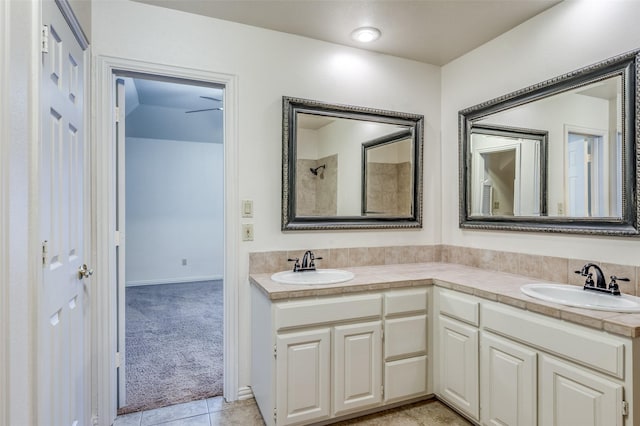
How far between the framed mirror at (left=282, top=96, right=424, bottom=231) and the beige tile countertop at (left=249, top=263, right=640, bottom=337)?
1.31ft

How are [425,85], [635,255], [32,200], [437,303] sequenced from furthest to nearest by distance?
[425,85] → [437,303] → [635,255] → [32,200]

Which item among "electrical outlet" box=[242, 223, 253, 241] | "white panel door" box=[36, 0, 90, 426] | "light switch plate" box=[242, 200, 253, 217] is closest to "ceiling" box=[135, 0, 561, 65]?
"white panel door" box=[36, 0, 90, 426]

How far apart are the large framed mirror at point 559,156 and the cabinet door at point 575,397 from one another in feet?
2.48

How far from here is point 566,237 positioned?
6.63ft

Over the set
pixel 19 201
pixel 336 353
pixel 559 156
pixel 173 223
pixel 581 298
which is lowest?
pixel 336 353

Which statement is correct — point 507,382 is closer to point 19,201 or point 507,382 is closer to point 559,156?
point 559,156

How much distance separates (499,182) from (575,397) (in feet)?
4.54

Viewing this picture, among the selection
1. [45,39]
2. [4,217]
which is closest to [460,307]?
[4,217]

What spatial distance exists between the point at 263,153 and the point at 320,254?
792 millimetres

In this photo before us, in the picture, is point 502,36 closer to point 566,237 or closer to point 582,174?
point 582,174

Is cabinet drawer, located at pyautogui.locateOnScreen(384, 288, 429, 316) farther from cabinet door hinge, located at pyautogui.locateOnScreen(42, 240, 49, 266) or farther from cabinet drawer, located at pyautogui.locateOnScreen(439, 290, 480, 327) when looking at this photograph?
cabinet door hinge, located at pyautogui.locateOnScreen(42, 240, 49, 266)

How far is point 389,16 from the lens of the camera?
2195 mm

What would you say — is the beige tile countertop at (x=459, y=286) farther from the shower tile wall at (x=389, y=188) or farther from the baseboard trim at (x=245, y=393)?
the baseboard trim at (x=245, y=393)

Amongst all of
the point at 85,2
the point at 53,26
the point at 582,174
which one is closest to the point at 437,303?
the point at 582,174
